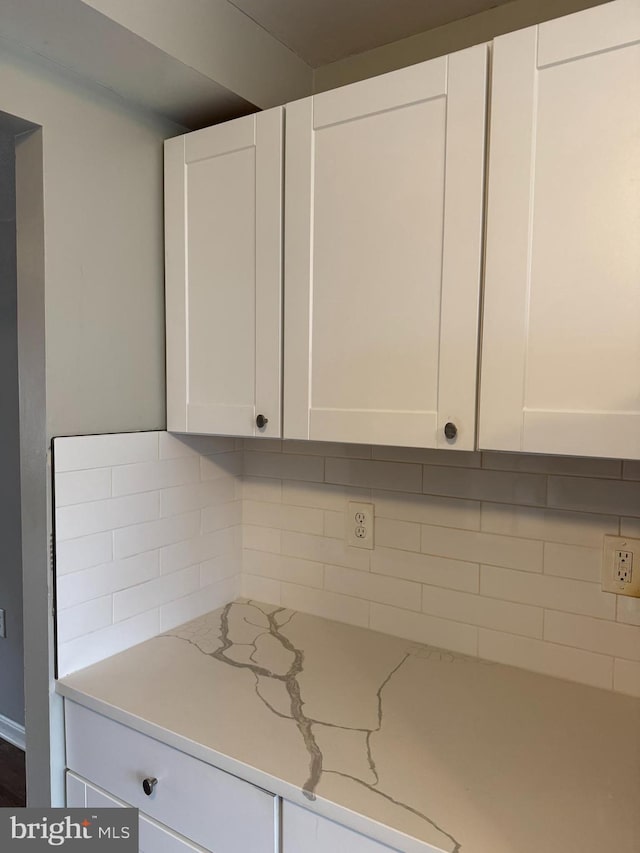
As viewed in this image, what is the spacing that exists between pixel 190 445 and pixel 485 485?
804 mm

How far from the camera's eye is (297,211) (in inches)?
50.0

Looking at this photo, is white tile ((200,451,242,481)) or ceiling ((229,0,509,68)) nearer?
ceiling ((229,0,509,68))

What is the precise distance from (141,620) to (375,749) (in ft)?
2.38

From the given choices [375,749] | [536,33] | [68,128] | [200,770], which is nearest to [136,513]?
[200,770]

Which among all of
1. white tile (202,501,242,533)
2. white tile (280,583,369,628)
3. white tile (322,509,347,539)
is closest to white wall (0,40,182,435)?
white tile (202,501,242,533)

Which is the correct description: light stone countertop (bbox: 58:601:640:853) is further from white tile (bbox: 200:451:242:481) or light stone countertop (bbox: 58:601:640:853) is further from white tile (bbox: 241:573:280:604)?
white tile (bbox: 200:451:242:481)

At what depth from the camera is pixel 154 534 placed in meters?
1.52

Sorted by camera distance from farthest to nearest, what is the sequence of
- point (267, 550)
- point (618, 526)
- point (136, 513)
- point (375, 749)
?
1. point (267, 550)
2. point (136, 513)
3. point (618, 526)
4. point (375, 749)

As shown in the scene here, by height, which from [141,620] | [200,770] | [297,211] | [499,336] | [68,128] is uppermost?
[68,128]

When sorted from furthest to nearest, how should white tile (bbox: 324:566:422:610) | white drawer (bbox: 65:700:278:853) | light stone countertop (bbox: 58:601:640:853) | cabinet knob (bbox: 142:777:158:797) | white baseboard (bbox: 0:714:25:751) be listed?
white baseboard (bbox: 0:714:25:751)
white tile (bbox: 324:566:422:610)
cabinet knob (bbox: 142:777:158:797)
white drawer (bbox: 65:700:278:853)
light stone countertop (bbox: 58:601:640:853)

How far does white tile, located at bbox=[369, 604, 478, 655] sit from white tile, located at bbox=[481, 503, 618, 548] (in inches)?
10.8

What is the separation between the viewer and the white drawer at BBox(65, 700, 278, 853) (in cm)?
103

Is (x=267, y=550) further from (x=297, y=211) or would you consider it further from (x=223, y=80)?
(x=223, y=80)

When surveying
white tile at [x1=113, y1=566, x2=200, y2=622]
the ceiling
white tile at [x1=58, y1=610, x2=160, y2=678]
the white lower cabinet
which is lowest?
the white lower cabinet
